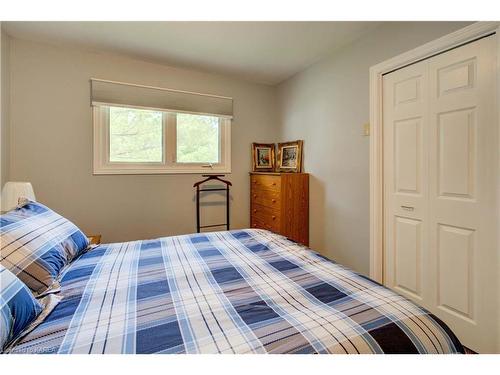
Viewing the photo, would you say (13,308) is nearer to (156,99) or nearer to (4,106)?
(4,106)

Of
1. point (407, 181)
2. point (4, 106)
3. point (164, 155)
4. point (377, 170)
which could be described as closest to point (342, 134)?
point (377, 170)

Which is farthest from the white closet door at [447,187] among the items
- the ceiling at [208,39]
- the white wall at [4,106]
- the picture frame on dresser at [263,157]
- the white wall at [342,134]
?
the white wall at [4,106]

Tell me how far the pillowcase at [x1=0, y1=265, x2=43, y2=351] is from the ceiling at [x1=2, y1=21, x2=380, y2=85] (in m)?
2.07

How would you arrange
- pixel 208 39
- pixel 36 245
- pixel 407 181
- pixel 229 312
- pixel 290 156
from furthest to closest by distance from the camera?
pixel 290 156 < pixel 208 39 < pixel 407 181 < pixel 36 245 < pixel 229 312

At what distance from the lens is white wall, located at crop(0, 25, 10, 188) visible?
2.03 m

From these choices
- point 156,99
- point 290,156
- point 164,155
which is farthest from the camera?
point 290,156

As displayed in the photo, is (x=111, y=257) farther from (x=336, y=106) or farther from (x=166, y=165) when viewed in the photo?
(x=336, y=106)

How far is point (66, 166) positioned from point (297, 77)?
2729mm

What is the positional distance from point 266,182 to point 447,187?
5.67 ft

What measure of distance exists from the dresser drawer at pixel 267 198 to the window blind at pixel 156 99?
105cm

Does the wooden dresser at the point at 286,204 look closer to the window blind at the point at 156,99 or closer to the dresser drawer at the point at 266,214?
the dresser drawer at the point at 266,214

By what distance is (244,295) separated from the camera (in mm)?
980

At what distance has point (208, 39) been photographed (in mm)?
2283
